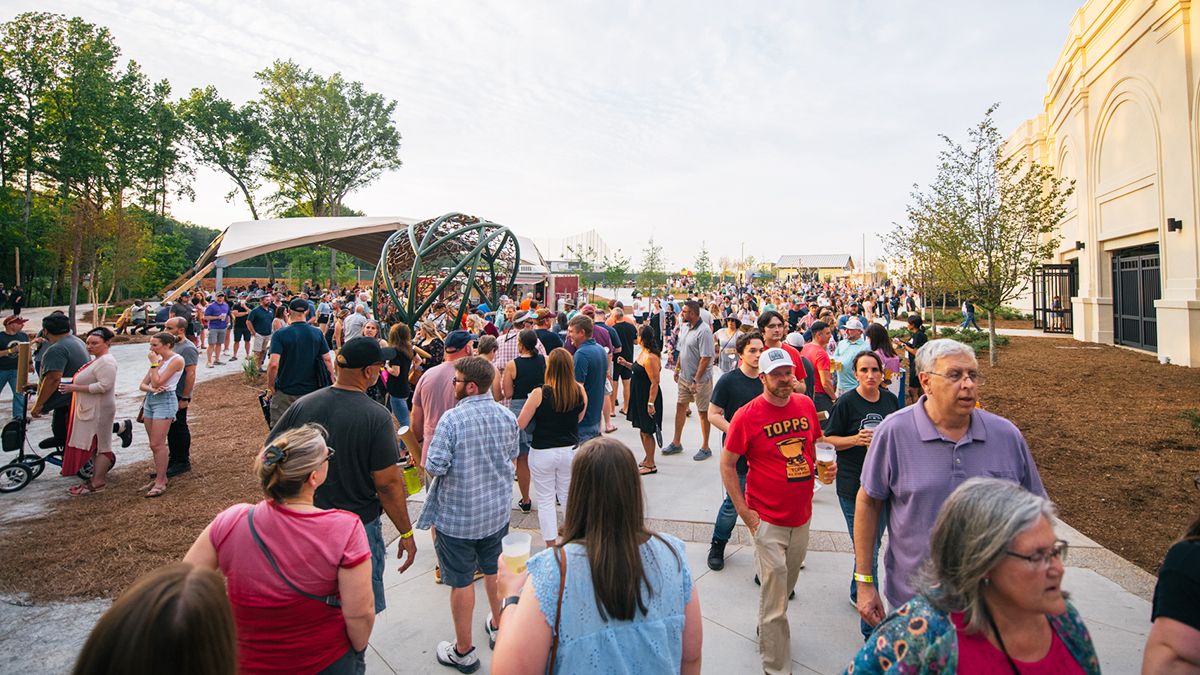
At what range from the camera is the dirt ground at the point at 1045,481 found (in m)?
4.60

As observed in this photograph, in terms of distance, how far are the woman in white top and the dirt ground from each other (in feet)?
1.16

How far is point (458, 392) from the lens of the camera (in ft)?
11.2

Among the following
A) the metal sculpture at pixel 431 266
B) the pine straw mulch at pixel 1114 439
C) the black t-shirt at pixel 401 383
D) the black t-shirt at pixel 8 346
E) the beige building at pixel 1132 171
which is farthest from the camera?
the metal sculpture at pixel 431 266

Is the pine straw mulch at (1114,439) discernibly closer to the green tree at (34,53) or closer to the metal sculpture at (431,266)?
the metal sculpture at (431,266)

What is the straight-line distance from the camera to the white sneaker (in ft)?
10.5

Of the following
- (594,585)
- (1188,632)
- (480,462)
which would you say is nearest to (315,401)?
(480,462)

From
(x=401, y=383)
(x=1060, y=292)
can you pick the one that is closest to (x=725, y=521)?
(x=401, y=383)

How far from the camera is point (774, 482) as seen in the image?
3320mm

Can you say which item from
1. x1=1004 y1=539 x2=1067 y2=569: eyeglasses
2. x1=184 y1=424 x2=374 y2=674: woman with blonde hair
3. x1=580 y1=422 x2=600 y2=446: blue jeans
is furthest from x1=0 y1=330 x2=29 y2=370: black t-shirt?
x1=1004 y1=539 x2=1067 y2=569: eyeglasses

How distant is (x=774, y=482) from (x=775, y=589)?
0.58m

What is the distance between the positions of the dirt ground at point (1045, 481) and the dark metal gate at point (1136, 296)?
369 cm

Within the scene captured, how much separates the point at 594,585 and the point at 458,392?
80.9 inches

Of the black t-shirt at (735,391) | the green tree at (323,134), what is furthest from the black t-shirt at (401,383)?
the green tree at (323,134)

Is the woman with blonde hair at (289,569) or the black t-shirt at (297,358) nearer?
the woman with blonde hair at (289,569)
